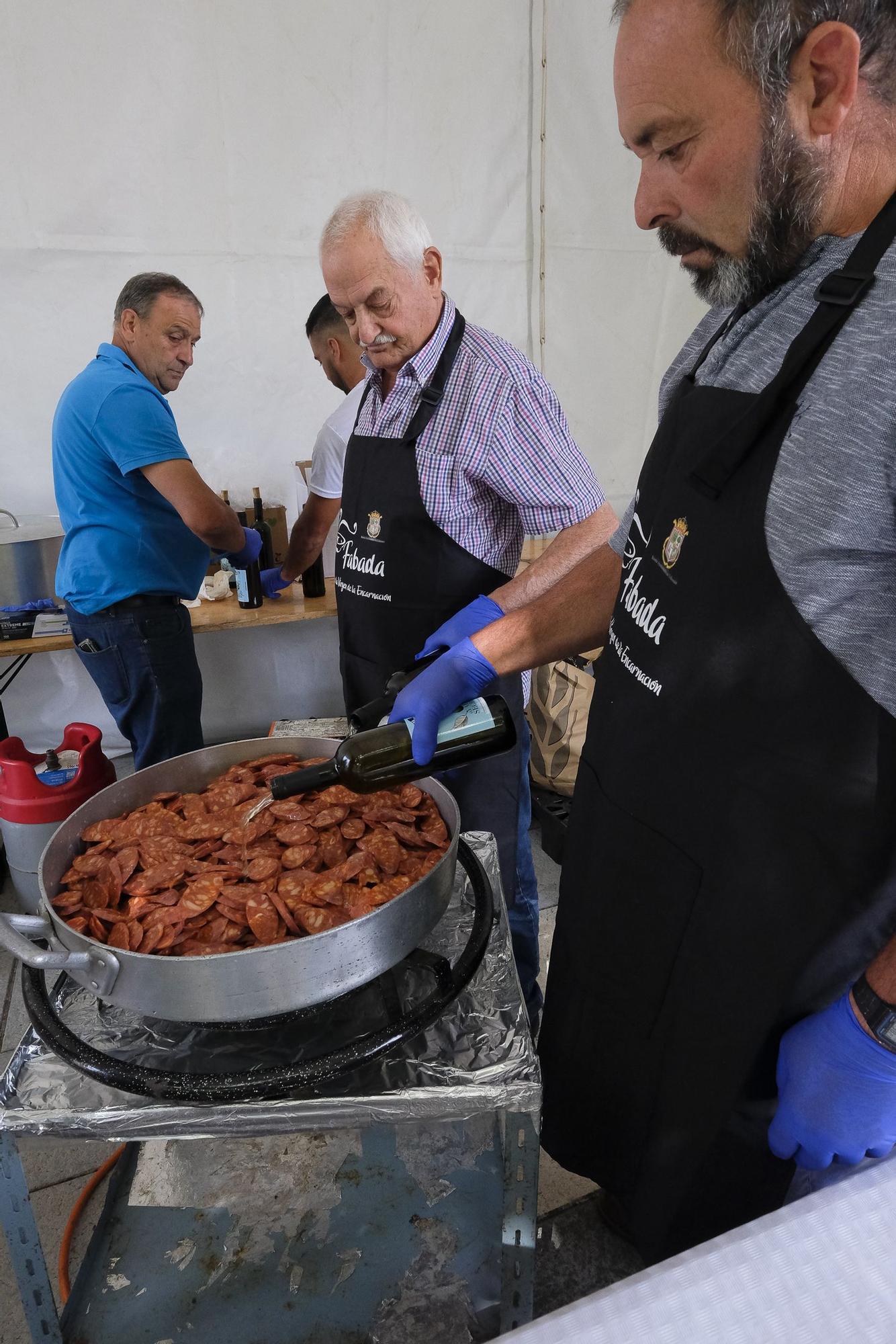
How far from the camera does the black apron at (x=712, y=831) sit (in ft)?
2.89

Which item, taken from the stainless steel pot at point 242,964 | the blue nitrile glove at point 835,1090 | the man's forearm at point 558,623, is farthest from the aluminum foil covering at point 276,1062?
the man's forearm at point 558,623

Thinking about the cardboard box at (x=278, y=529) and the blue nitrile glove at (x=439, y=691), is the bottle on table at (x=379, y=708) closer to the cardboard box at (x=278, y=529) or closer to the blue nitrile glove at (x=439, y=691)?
the blue nitrile glove at (x=439, y=691)

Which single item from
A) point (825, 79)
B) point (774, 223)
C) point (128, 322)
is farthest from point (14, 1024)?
point (825, 79)

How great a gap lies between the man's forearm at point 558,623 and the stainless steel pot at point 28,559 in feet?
7.95

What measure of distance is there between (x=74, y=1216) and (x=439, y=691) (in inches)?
57.0

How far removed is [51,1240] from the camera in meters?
1.73

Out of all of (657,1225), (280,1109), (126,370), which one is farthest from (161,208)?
(657,1225)

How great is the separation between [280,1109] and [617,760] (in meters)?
0.64

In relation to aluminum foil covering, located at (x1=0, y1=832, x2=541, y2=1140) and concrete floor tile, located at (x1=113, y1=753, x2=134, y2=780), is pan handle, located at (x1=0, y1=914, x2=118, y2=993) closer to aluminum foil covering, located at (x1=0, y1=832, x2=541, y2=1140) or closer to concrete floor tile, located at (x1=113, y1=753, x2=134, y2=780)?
aluminum foil covering, located at (x1=0, y1=832, x2=541, y2=1140)

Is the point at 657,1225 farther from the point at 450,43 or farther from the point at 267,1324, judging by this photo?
Result: the point at 450,43

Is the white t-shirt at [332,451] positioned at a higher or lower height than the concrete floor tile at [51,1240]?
higher

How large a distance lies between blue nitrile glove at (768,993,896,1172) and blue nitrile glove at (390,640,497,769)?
633 mm

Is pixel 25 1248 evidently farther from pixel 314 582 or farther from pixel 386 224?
pixel 314 582

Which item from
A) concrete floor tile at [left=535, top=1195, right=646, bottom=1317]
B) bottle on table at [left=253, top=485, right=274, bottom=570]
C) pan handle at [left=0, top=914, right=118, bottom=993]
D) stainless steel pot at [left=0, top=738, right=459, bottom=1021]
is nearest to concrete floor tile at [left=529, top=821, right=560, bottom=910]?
concrete floor tile at [left=535, top=1195, right=646, bottom=1317]
